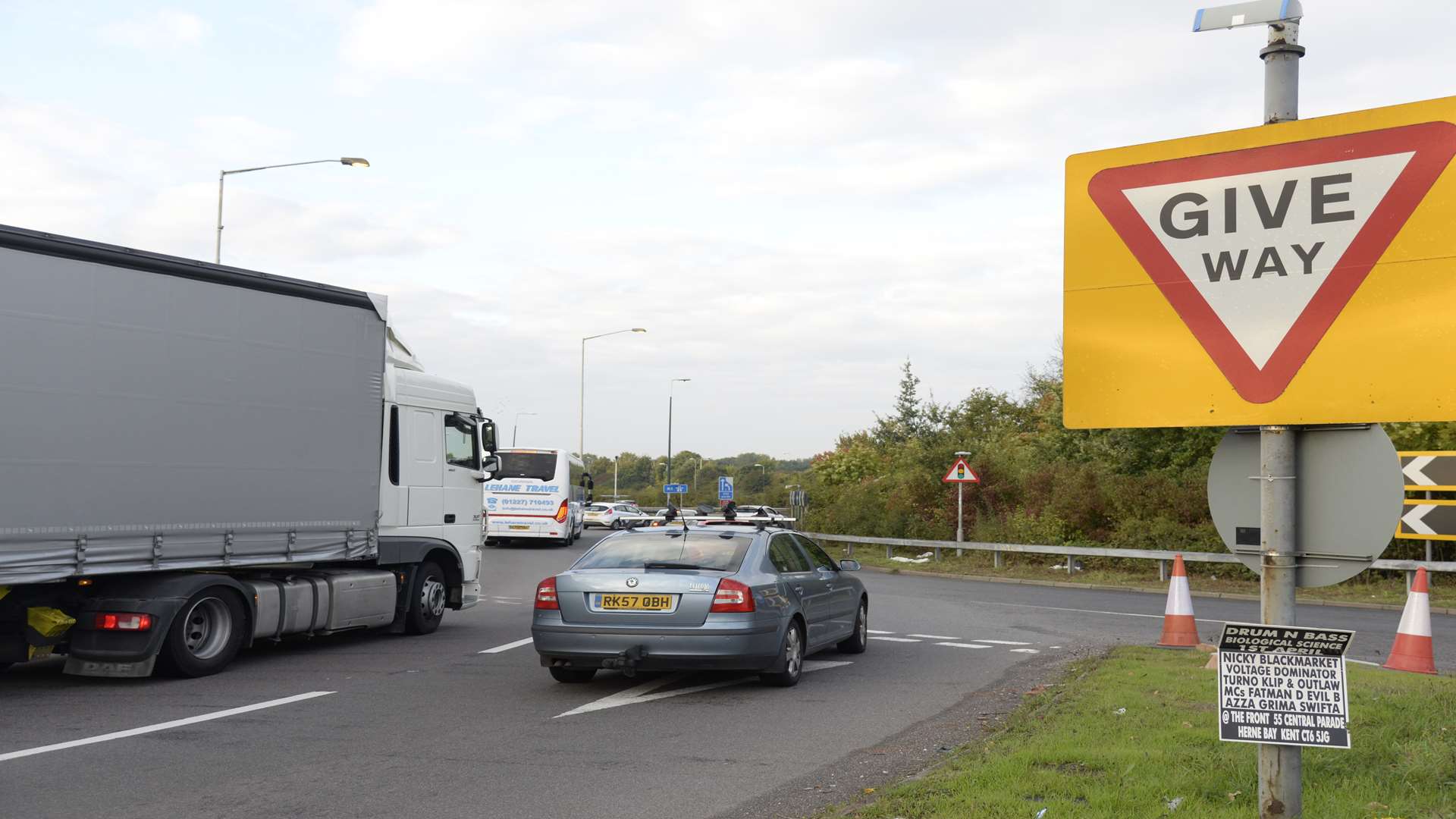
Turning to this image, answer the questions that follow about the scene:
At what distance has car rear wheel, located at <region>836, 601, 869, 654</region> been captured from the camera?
42.3 feet

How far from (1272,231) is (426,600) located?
11.6 metres

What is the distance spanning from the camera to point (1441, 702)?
821 cm

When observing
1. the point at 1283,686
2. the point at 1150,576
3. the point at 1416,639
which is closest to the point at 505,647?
the point at 1416,639

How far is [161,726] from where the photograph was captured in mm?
8672

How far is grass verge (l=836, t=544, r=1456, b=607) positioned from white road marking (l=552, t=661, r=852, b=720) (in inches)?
476

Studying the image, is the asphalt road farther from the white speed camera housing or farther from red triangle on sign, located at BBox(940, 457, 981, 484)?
red triangle on sign, located at BBox(940, 457, 981, 484)

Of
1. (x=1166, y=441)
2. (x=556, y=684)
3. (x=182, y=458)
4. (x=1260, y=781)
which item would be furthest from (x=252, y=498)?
(x=1166, y=441)

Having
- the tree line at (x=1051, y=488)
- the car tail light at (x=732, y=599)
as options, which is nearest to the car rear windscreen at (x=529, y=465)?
the tree line at (x=1051, y=488)

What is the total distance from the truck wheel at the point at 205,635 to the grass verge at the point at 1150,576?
50.5 feet

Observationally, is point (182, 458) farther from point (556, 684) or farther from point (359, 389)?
point (556, 684)

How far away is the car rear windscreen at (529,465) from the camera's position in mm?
38094

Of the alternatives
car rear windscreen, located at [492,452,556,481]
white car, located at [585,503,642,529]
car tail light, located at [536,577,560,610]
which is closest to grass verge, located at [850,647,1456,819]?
car tail light, located at [536,577,560,610]

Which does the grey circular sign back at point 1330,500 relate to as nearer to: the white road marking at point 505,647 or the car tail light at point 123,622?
the car tail light at point 123,622

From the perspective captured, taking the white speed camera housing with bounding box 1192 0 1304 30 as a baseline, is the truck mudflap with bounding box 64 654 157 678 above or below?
below
